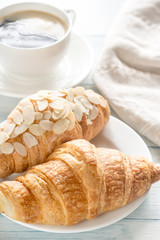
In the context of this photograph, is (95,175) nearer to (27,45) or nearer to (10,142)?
(10,142)

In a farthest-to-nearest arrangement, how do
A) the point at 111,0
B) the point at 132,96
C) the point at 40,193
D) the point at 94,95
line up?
the point at 111,0 → the point at 132,96 → the point at 94,95 → the point at 40,193

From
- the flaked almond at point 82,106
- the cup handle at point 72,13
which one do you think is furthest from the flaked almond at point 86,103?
the cup handle at point 72,13

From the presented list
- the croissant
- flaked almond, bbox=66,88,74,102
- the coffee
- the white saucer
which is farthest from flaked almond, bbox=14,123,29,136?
the coffee

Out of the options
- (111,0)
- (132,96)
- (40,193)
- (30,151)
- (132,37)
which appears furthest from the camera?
(111,0)

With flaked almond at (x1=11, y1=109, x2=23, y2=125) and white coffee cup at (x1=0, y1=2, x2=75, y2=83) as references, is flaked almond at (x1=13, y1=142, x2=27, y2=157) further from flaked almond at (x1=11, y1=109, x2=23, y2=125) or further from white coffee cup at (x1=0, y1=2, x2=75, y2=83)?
white coffee cup at (x1=0, y1=2, x2=75, y2=83)

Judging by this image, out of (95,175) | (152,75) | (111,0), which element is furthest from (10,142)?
(111,0)

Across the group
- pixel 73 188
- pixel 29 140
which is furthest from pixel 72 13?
pixel 73 188

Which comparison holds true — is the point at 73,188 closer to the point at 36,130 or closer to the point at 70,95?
the point at 36,130
